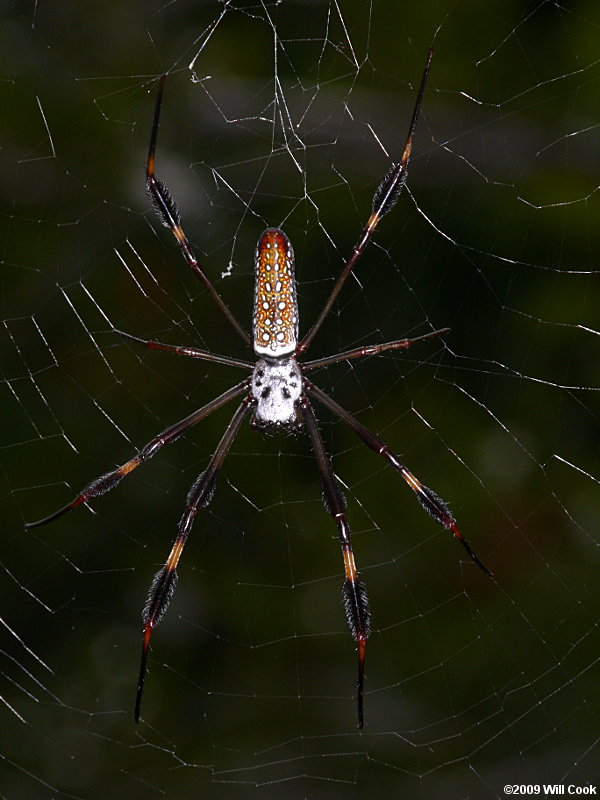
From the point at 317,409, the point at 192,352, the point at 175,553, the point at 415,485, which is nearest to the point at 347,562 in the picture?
the point at 415,485

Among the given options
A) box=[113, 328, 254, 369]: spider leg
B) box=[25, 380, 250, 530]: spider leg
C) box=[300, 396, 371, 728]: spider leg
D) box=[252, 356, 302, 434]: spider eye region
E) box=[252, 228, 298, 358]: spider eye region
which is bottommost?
box=[300, 396, 371, 728]: spider leg

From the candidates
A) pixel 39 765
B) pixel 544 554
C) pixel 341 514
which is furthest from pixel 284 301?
pixel 39 765

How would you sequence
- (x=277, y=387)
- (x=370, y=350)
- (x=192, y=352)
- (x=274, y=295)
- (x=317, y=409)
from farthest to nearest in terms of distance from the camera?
1. (x=317, y=409)
2. (x=277, y=387)
3. (x=192, y=352)
4. (x=370, y=350)
5. (x=274, y=295)

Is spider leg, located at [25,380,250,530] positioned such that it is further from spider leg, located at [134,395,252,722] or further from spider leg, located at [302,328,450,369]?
spider leg, located at [302,328,450,369]

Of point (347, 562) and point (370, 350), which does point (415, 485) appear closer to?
point (347, 562)

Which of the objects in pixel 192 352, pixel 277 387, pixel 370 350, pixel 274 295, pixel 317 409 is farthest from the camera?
pixel 317 409

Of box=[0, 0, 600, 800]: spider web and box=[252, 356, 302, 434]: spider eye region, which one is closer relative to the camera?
box=[252, 356, 302, 434]: spider eye region

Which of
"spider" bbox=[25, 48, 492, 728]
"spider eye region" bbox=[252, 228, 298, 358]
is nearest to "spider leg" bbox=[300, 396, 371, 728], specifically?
"spider" bbox=[25, 48, 492, 728]

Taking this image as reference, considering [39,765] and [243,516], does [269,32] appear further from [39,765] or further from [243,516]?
[39,765]
